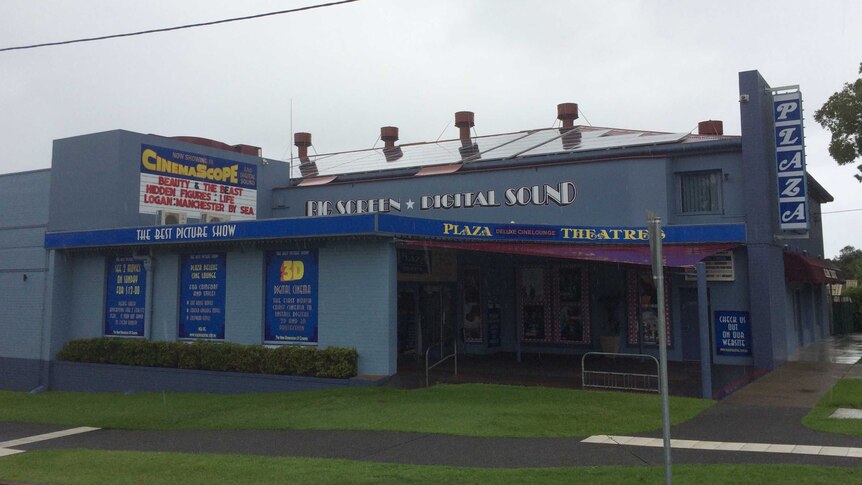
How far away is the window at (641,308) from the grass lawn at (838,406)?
5.81 meters

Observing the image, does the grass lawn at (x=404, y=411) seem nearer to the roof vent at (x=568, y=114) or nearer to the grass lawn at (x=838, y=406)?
the grass lawn at (x=838, y=406)

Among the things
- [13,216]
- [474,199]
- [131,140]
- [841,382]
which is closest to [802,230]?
[841,382]

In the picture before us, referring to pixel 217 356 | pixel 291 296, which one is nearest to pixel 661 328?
pixel 291 296

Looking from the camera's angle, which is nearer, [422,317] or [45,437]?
[45,437]

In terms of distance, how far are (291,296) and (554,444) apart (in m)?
9.25

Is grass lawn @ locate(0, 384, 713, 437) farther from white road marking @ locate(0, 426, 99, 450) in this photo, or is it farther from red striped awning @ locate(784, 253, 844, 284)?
red striped awning @ locate(784, 253, 844, 284)

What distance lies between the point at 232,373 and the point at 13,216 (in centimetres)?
1080

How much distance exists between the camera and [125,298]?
844 inches

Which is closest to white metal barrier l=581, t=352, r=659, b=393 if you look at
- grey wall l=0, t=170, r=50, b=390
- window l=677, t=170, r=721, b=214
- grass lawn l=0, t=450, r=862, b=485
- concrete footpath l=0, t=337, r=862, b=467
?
concrete footpath l=0, t=337, r=862, b=467

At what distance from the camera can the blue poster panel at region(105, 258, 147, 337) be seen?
21094 mm

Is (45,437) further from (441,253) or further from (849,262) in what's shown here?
(849,262)

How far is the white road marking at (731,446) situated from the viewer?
985 centimetres

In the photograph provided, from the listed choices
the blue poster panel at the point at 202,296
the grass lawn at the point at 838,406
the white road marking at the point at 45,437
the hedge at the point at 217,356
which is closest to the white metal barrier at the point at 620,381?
the grass lawn at the point at 838,406

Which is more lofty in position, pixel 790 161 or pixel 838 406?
pixel 790 161
